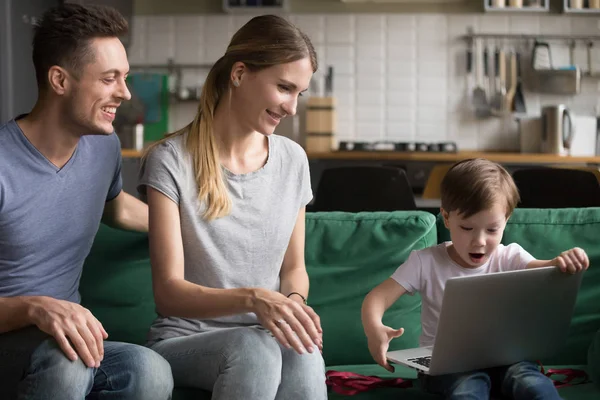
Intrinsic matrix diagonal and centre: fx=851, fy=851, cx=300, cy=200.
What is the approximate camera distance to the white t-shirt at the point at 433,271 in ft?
6.32

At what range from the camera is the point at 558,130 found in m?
5.13

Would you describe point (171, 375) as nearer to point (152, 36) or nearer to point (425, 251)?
point (425, 251)

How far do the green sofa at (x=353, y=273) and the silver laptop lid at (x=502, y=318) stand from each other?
37 cm

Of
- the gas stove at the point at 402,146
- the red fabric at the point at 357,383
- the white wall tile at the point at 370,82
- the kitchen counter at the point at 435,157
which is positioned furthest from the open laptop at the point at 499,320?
the white wall tile at the point at 370,82

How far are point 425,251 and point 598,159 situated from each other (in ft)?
10.9

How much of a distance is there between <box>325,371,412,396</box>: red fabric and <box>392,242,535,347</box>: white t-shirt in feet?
0.38

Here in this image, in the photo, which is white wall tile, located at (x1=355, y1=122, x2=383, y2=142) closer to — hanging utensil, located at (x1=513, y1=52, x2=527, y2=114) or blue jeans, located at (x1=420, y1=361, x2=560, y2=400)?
hanging utensil, located at (x1=513, y1=52, x2=527, y2=114)

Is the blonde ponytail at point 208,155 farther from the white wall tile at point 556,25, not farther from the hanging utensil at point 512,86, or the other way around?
the white wall tile at point 556,25

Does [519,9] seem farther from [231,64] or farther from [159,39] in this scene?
[231,64]

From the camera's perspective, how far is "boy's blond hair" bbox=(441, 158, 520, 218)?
5.96ft

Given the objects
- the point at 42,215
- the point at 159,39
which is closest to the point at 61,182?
the point at 42,215

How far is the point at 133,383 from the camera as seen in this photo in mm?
1612

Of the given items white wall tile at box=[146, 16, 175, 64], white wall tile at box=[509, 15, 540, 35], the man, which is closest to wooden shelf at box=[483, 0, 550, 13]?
white wall tile at box=[509, 15, 540, 35]

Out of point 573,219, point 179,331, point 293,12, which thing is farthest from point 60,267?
point 293,12
